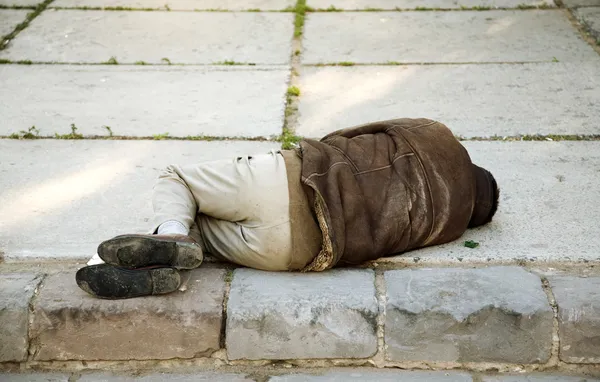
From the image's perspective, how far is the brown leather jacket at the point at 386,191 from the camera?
2674mm

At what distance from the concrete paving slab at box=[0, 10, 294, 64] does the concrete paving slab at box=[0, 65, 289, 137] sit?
0.18 m

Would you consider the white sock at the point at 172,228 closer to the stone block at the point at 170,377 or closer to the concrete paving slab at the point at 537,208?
the stone block at the point at 170,377

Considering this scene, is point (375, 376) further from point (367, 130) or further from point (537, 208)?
point (537, 208)

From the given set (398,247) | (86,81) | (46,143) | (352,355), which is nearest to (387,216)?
(398,247)

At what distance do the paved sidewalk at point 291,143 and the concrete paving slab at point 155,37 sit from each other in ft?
0.06

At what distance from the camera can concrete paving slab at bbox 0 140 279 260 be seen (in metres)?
2.97

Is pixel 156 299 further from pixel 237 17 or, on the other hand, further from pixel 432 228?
pixel 237 17

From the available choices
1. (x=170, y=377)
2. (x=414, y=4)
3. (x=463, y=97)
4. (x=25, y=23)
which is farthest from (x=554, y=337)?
(x=25, y=23)

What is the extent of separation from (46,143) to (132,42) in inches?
53.6

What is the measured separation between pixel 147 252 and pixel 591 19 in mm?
3617

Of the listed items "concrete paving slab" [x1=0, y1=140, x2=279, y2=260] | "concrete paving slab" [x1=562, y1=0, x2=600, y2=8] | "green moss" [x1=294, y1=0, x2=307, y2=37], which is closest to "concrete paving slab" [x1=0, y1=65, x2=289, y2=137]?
"concrete paving slab" [x1=0, y1=140, x2=279, y2=260]

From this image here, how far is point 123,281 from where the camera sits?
252 cm

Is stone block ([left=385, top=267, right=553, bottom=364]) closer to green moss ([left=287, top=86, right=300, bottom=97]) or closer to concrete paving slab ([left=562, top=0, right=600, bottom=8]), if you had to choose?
green moss ([left=287, top=86, right=300, bottom=97])

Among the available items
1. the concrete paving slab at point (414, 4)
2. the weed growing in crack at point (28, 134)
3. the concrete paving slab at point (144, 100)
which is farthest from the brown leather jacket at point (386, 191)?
the concrete paving slab at point (414, 4)
